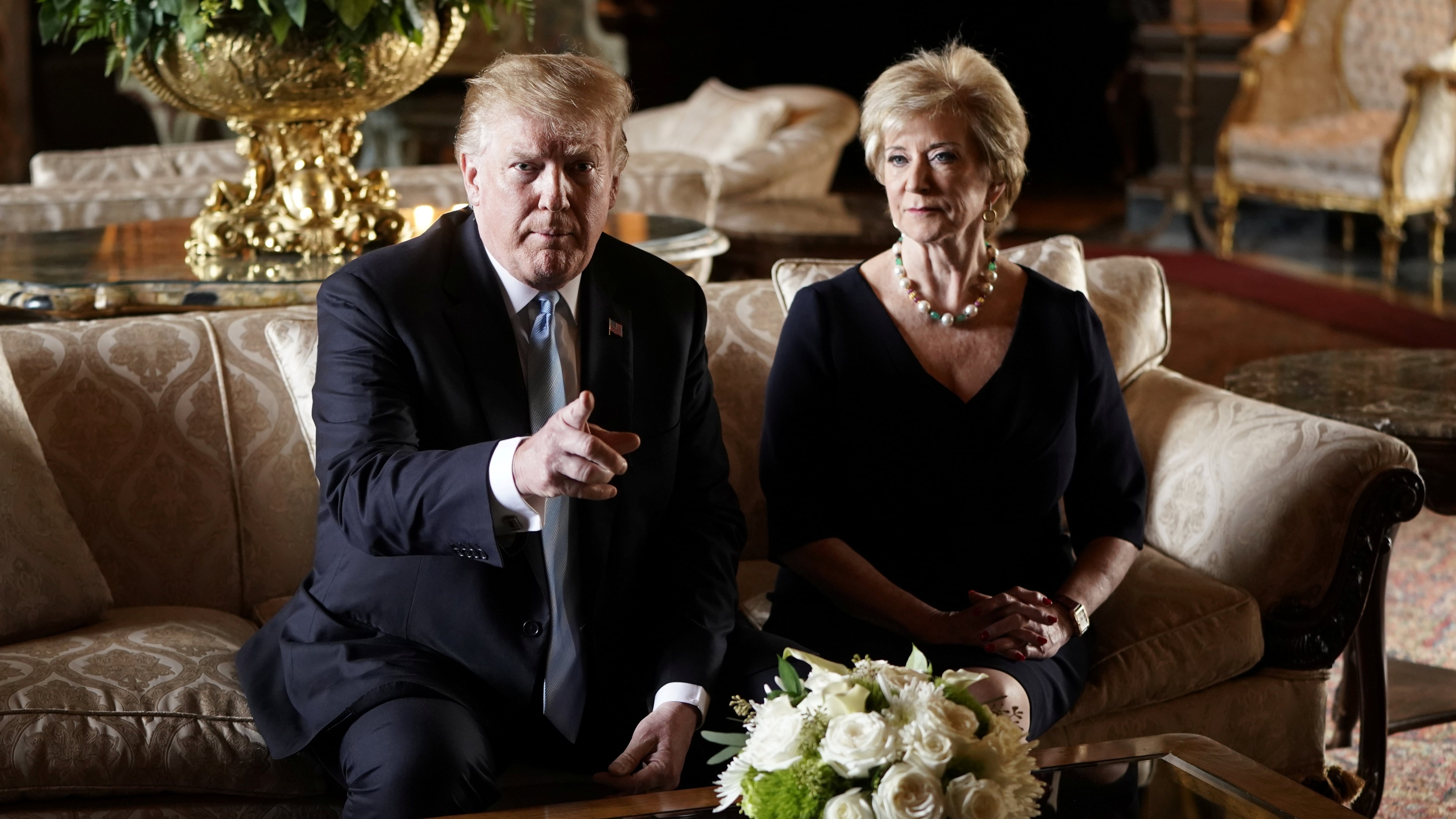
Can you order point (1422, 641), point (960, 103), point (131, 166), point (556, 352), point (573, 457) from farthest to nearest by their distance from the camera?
point (131, 166), point (1422, 641), point (960, 103), point (556, 352), point (573, 457)

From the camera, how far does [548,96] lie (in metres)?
1.71

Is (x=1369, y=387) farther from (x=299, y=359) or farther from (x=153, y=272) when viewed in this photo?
(x=153, y=272)

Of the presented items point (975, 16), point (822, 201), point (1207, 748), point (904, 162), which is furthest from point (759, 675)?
point (975, 16)

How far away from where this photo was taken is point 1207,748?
1639 mm

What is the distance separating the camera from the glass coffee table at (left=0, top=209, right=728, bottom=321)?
266 centimetres

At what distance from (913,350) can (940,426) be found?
131mm

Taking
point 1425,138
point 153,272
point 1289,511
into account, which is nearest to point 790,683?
point 1289,511

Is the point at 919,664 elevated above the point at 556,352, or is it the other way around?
the point at 556,352

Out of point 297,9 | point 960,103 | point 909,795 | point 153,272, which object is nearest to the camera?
point 909,795

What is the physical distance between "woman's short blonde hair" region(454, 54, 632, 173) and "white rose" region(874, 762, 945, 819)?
90 centimetres

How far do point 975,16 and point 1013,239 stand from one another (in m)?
2.65

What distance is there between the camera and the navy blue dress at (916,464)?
6.89ft

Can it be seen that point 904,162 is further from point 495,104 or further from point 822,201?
point 822,201

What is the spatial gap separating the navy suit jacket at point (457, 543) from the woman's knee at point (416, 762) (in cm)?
4
